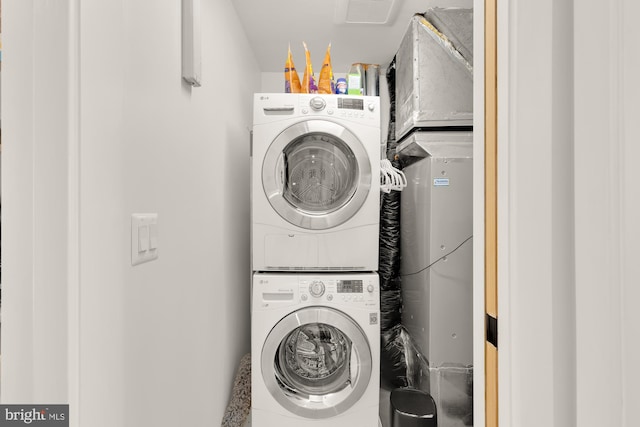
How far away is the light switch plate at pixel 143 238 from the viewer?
2.90 feet

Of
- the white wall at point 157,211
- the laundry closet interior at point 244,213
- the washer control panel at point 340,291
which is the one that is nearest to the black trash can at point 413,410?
the laundry closet interior at point 244,213

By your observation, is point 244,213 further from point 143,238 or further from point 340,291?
point 143,238

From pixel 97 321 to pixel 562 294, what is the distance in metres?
0.83

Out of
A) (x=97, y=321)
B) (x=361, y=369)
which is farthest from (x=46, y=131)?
(x=361, y=369)

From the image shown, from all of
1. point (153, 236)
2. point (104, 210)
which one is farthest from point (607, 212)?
point (153, 236)

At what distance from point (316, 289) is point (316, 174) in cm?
62

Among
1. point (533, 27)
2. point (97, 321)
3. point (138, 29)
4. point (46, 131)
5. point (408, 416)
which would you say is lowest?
point (408, 416)

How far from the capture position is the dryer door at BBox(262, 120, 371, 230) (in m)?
1.83

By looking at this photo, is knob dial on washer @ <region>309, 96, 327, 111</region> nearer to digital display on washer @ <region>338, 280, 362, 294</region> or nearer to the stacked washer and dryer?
the stacked washer and dryer

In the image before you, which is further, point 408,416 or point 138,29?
point 408,416

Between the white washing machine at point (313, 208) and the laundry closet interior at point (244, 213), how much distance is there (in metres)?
0.01

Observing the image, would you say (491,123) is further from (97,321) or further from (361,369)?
(361,369)

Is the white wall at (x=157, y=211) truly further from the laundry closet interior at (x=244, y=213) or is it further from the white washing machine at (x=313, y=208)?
the white washing machine at (x=313, y=208)

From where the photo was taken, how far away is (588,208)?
0.48 m
